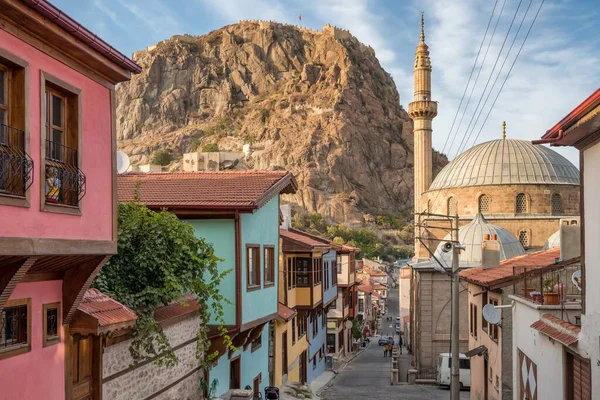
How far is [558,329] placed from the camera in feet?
36.5

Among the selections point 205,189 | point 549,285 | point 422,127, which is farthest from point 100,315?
point 422,127

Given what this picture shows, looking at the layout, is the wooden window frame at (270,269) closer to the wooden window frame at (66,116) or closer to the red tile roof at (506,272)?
the red tile roof at (506,272)

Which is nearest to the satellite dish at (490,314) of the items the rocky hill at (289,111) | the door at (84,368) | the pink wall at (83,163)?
the door at (84,368)

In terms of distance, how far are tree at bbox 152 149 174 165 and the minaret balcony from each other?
87.4 meters

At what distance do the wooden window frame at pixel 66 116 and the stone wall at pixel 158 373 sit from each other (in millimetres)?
2861

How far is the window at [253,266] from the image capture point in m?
14.5

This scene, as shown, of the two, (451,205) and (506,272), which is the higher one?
(451,205)

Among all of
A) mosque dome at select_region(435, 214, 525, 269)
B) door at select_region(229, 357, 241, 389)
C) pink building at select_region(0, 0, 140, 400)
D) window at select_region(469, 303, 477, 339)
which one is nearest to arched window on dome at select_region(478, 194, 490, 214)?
mosque dome at select_region(435, 214, 525, 269)

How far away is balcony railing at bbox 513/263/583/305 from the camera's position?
12.7 metres

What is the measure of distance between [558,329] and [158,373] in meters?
6.50

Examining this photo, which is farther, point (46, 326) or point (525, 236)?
point (525, 236)

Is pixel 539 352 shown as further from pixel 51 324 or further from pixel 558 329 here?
pixel 51 324

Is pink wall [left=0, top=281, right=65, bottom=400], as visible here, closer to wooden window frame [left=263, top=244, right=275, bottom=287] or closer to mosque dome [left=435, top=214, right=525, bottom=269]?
wooden window frame [left=263, top=244, right=275, bottom=287]

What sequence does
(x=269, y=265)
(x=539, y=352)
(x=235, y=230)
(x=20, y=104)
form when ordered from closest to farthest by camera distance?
1. (x=20, y=104)
2. (x=539, y=352)
3. (x=235, y=230)
4. (x=269, y=265)
